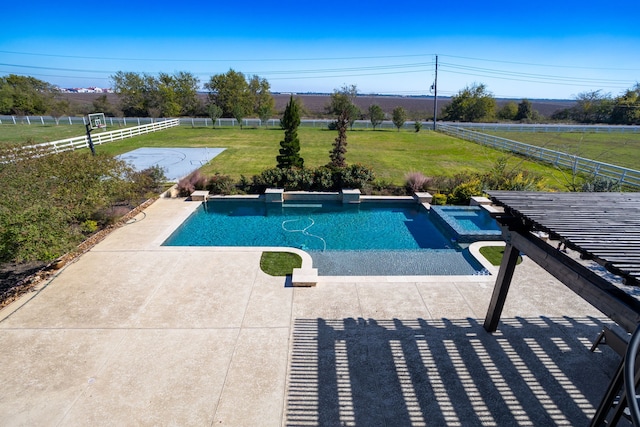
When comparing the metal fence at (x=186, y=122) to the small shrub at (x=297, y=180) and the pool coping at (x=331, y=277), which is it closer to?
the small shrub at (x=297, y=180)

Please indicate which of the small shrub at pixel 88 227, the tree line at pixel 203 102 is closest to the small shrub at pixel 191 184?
the small shrub at pixel 88 227

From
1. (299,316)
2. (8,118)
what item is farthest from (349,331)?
(8,118)

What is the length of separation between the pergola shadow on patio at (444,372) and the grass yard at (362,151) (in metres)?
10.6

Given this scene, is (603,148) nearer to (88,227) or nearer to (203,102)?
(88,227)

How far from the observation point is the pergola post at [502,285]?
5.02m

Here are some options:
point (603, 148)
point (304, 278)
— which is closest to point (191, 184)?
point (304, 278)

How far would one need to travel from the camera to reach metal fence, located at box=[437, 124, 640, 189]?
15477mm

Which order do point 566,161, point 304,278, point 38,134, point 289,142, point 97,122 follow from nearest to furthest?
point 304,278
point 289,142
point 566,161
point 97,122
point 38,134

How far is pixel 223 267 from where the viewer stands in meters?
7.82

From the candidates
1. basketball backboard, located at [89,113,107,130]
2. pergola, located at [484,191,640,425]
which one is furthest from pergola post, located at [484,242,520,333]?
basketball backboard, located at [89,113,107,130]

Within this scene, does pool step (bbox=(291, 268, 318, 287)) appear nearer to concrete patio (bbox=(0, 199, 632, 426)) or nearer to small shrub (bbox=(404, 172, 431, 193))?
concrete patio (bbox=(0, 199, 632, 426))

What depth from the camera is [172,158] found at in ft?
68.6

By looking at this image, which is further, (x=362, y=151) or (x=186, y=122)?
(x=186, y=122)

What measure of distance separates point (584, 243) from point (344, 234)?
25.6ft
